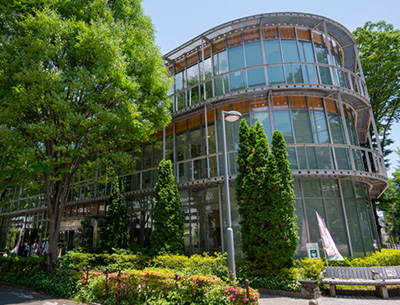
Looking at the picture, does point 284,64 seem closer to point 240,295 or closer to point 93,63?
point 93,63

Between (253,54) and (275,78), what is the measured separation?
7.43ft

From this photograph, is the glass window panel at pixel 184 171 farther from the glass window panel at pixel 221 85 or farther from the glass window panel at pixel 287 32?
the glass window panel at pixel 287 32

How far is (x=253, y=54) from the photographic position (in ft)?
49.9

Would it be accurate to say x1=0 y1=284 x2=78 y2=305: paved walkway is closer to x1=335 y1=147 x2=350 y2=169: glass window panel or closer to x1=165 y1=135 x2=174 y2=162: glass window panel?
x1=165 y1=135 x2=174 y2=162: glass window panel

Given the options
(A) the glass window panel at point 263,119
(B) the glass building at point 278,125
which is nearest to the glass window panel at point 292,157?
(B) the glass building at point 278,125

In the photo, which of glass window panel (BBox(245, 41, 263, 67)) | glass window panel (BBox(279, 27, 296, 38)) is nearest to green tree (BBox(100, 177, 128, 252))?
glass window panel (BBox(245, 41, 263, 67))

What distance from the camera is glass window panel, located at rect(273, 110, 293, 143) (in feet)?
43.6

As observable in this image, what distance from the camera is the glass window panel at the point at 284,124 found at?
523 inches

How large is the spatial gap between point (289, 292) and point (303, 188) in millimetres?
4930

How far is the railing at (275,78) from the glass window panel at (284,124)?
1.53 meters

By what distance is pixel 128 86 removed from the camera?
11.5 meters

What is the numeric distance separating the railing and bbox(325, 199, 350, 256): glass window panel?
5.75 m

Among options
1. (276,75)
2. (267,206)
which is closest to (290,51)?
(276,75)

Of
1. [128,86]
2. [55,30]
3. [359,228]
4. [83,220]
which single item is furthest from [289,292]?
[83,220]
